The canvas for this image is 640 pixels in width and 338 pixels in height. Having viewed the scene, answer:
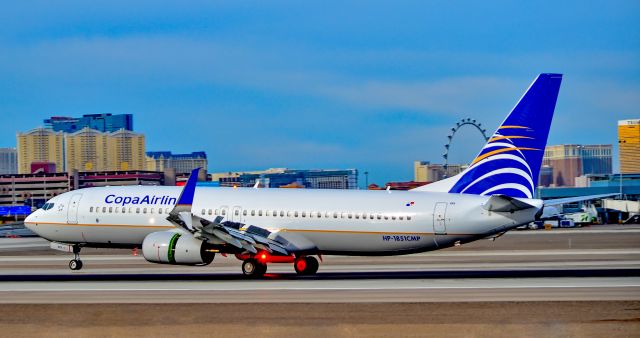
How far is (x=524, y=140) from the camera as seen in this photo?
148ft

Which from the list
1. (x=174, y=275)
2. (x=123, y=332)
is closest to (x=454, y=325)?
(x=123, y=332)

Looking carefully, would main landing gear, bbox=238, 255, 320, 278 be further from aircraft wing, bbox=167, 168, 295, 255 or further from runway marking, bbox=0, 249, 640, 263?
runway marking, bbox=0, 249, 640, 263

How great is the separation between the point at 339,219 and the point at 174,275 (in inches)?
322

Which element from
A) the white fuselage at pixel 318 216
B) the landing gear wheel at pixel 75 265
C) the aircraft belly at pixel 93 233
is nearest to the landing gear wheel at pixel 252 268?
the white fuselage at pixel 318 216

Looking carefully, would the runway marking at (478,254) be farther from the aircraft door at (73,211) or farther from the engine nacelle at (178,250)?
the engine nacelle at (178,250)

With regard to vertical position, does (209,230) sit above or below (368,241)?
above

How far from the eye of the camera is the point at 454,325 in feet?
92.1

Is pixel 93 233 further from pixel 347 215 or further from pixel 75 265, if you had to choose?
pixel 347 215

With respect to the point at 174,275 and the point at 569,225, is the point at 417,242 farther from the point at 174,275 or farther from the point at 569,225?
the point at 569,225

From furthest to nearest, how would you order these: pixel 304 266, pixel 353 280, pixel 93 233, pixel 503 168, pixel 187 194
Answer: pixel 93 233, pixel 304 266, pixel 503 168, pixel 187 194, pixel 353 280

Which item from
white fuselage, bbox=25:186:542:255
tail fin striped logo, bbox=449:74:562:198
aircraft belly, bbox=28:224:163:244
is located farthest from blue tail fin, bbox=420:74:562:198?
aircraft belly, bbox=28:224:163:244

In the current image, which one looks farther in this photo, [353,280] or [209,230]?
[209,230]

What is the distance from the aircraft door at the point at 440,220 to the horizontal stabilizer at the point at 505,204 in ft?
6.89

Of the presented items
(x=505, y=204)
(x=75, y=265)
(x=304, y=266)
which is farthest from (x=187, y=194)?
(x=505, y=204)
